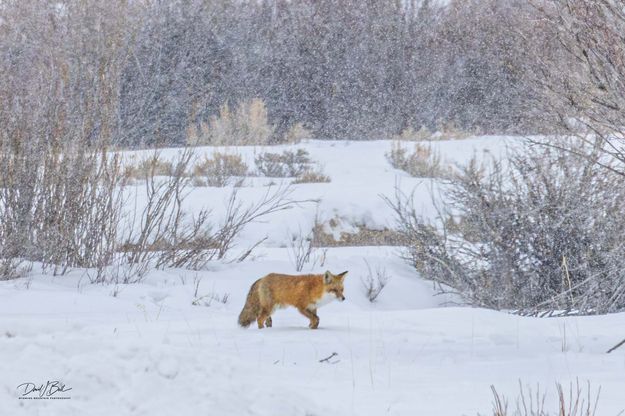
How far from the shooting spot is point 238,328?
673 cm

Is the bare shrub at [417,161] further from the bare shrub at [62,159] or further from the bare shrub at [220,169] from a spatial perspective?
the bare shrub at [62,159]

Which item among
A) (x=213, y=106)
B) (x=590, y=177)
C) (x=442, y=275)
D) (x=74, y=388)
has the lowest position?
(x=74, y=388)

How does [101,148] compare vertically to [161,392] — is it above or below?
above

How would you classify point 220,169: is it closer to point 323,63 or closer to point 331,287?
point 331,287

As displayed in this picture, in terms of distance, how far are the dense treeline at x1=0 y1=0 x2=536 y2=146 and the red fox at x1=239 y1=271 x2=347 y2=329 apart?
19.8 m

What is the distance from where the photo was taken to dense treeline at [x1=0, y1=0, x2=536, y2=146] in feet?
91.7

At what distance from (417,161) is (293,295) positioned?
1352 centimetres

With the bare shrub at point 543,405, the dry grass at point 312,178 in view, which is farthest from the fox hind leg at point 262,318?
the dry grass at point 312,178

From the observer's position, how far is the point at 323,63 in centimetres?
3023

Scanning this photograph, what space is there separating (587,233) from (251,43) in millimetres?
23016

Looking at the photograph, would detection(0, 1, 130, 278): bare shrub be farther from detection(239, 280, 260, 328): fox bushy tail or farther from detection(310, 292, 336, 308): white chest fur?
detection(310, 292, 336, 308): white chest fur

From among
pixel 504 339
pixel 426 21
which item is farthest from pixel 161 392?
pixel 426 21

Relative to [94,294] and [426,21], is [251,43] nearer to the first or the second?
[426,21]

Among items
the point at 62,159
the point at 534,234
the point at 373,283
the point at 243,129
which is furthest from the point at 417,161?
the point at 62,159
